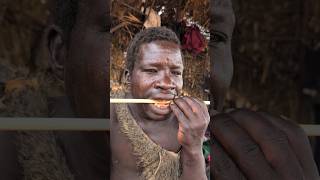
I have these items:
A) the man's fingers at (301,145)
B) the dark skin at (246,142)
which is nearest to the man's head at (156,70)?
the dark skin at (246,142)

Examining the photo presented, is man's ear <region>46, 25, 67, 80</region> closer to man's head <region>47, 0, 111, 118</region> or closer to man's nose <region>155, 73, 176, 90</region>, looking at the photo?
man's head <region>47, 0, 111, 118</region>

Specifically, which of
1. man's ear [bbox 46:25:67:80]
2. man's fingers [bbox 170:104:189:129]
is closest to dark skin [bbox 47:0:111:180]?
man's ear [bbox 46:25:67:80]

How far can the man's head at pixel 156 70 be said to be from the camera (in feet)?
4.09

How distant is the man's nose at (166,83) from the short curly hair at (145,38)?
51 mm

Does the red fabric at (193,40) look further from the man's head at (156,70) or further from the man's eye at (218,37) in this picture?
the man's eye at (218,37)

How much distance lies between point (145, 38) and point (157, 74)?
6cm

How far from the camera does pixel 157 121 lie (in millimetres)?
1270

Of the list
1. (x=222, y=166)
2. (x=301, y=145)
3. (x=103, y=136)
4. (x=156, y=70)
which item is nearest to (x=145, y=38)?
(x=156, y=70)

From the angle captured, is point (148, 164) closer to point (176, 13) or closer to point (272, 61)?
point (176, 13)

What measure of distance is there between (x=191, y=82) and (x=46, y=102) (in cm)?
28

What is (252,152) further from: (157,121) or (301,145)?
(157,121)

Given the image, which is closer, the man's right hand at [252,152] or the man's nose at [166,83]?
the man's nose at [166,83]

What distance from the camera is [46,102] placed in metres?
1.38

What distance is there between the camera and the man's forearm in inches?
50.2
